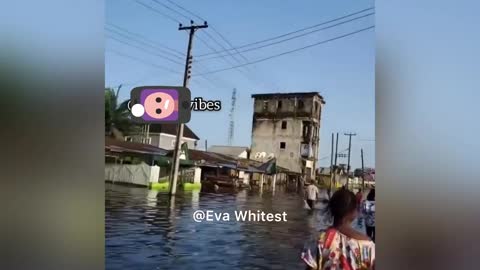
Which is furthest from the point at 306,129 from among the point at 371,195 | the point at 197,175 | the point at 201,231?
the point at 201,231

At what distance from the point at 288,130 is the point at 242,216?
1.43 feet

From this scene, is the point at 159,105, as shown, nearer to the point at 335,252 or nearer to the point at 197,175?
the point at 197,175

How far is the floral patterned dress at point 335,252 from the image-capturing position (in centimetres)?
212

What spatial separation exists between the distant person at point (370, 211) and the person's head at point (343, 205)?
0.05m

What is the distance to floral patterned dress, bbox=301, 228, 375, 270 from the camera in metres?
2.12

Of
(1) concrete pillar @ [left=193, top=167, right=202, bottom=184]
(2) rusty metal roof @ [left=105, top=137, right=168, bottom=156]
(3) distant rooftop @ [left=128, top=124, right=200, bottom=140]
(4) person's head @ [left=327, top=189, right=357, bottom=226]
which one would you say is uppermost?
(3) distant rooftop @ [left=128, top=124, right=200, bottom=140]

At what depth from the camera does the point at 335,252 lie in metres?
2.16

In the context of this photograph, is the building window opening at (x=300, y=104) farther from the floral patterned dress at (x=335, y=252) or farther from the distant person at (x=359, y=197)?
the floral patterned dress at (x=335, y=252)

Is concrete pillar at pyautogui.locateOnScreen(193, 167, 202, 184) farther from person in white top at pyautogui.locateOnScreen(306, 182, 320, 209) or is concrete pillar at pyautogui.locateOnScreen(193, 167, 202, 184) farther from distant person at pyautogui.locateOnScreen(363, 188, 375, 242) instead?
distant person at pyautogui.locateOnScreen(363, 188, 375, 242)

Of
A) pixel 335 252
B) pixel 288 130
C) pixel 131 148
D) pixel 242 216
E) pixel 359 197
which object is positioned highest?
pixel 288 130

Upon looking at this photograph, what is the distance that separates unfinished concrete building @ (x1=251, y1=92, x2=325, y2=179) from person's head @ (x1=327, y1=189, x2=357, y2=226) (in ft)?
0.45

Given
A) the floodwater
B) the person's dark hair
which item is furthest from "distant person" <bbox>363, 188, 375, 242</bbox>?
the floodwater

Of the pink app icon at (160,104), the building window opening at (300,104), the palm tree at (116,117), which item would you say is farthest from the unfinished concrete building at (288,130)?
the palm tree at (116,117)
